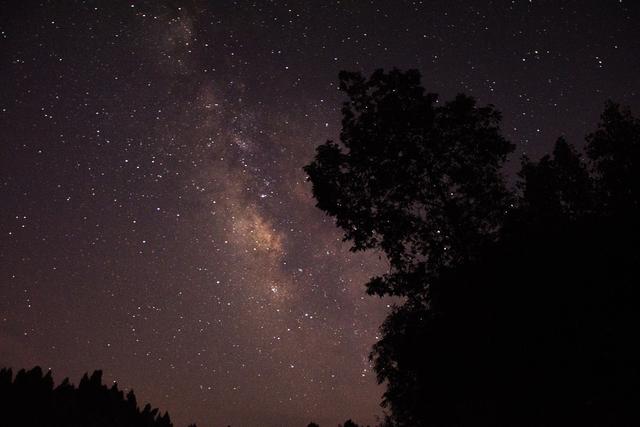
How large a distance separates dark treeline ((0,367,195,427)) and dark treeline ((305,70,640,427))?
23.0 m

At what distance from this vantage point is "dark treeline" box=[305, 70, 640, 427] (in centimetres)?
1056

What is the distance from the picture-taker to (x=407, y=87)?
50.8 feet

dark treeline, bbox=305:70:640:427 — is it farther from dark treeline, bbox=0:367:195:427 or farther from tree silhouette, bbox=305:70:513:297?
dark treeline, bbox=0:367:195:427

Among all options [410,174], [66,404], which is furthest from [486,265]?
[66,404]

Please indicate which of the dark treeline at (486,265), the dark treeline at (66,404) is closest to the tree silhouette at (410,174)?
the dark treeline at (486,265)

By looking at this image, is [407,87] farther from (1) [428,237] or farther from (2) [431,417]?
(2) [431,417]

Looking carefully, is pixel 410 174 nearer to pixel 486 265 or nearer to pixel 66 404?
pixel 486 265

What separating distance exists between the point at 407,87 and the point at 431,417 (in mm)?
12064

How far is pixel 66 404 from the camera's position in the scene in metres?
30.1

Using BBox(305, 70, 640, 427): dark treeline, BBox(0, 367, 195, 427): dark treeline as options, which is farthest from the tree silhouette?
BBox(0, 367, 195, 427): dark treeline

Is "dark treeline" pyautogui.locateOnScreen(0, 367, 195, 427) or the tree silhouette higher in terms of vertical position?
the tree silhouette

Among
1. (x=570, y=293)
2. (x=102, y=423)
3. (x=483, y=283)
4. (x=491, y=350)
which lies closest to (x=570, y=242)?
(x=570, y=293)

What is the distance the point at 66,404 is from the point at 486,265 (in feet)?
102

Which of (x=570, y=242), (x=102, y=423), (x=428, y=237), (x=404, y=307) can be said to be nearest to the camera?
(x=570, y=242)
